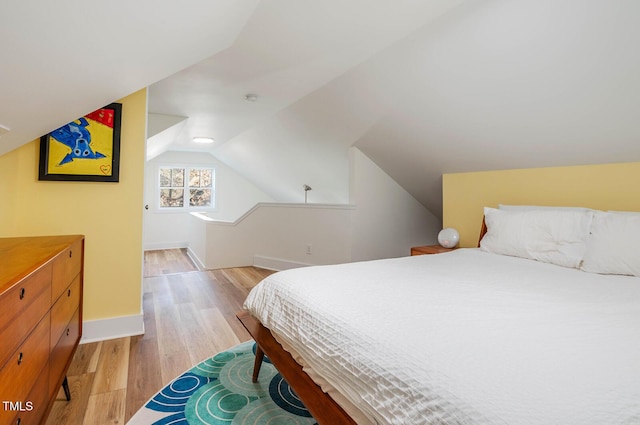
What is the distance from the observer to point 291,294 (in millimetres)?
1538

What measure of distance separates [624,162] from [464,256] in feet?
4.05

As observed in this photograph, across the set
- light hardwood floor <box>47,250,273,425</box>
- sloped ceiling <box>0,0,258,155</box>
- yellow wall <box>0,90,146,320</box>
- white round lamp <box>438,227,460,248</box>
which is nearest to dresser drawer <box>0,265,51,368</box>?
light hardwood floor <box>47,250,273,425</box>

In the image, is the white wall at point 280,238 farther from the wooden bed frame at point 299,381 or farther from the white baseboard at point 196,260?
the wooden bed frame at point 299,381

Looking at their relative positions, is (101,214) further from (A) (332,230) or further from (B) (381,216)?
(B) (381,216)

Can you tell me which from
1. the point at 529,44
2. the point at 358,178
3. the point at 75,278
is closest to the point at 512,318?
the point at 529,44

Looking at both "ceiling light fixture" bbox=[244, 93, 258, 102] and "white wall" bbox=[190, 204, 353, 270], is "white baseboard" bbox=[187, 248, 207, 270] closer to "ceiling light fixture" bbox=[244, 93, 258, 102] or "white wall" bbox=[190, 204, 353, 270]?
"white wall" bbox=[190, 204, 353, 270]

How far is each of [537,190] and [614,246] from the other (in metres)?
0.97

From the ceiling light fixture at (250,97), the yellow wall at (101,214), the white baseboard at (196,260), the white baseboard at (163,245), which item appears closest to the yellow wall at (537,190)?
the ceiling light fixture at (250,97)

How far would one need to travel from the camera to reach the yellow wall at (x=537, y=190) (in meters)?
2.26

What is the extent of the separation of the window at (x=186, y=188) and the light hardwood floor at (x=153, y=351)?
3440 millimetres

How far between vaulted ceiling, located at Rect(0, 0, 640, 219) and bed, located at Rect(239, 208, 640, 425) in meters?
0.80

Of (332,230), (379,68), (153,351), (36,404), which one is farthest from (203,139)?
(36,404)

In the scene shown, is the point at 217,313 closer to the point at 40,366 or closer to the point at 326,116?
the point at 40,366

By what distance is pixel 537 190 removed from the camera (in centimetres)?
274
